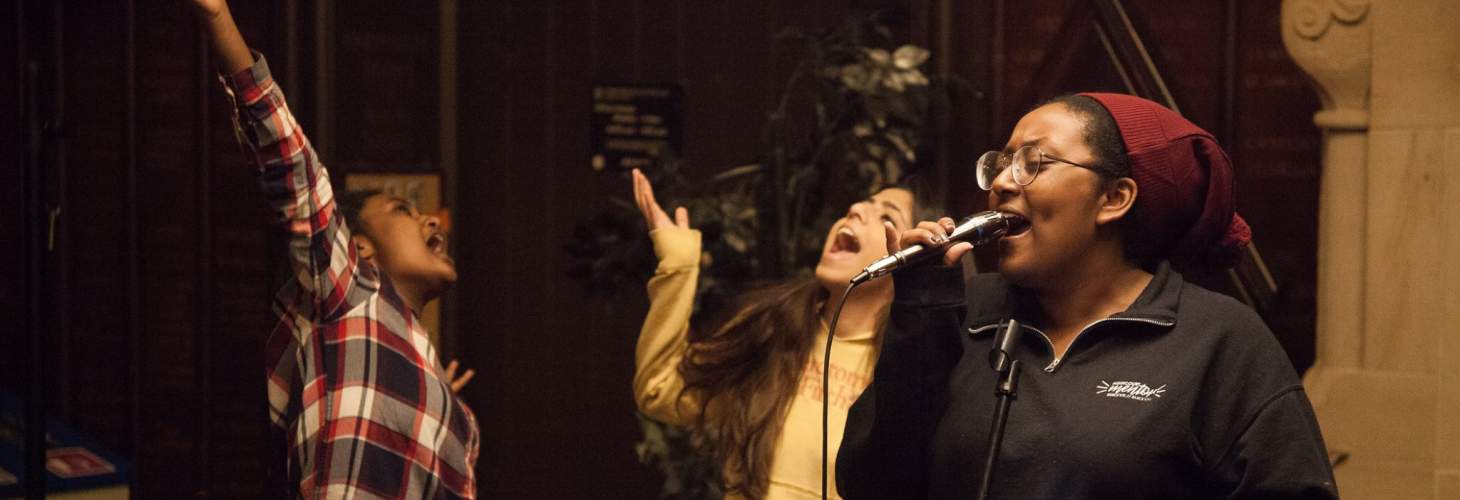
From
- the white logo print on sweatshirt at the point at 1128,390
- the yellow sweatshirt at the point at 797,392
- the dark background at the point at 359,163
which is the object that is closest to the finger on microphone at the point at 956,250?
the white logo print on sweatshirt at the point at 1128,390

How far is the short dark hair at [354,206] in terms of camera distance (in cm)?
278

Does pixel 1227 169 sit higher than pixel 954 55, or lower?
lower

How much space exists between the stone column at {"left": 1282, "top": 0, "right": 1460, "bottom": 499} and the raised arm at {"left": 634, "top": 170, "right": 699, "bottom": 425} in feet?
3.92

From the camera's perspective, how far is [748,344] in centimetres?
280

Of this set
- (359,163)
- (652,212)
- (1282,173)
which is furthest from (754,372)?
(359,163)

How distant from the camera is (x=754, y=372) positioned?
2.77m

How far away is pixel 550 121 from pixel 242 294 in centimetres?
92

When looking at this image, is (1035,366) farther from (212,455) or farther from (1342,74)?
(212,455)

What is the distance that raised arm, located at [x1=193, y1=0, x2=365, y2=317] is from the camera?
2154mm

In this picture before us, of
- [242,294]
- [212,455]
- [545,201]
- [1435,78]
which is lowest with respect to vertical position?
[212,455]

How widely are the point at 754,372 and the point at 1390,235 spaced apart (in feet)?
3.91

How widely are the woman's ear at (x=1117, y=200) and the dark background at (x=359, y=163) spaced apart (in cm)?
204

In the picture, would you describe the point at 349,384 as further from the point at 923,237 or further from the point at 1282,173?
the point at 1282,173

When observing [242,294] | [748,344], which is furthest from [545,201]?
[748,344]
